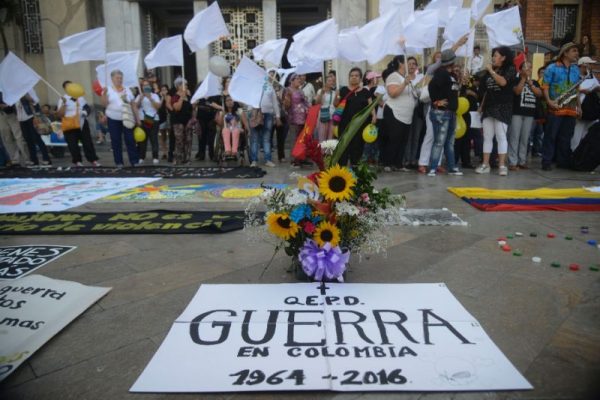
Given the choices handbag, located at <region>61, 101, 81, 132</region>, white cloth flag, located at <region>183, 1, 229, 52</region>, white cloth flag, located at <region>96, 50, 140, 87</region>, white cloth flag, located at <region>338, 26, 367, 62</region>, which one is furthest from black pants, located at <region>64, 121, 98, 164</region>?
white cloth flag, located at <region>338, 26, 367, 62</region>

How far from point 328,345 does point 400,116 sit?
5.91 meters

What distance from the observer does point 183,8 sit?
1578 centimetres

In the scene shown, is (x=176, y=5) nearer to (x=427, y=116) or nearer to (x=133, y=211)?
(x=427, y=116)

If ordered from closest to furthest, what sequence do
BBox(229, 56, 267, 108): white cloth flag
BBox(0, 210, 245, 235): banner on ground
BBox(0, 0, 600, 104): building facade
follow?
BBox(0, 210, 245, 235): banner on ground
BBox(229, 56, 267, 108): white cloth flag
BBox(0, 0, 600, 104): building facade

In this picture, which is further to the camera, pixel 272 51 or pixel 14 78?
pixel 272 51

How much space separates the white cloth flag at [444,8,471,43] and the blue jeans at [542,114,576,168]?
232cm

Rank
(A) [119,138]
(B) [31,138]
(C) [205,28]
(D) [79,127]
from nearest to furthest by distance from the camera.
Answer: (C) [205,28] → (D) [79,127] → (A) [119,138] → (B) [31,138]

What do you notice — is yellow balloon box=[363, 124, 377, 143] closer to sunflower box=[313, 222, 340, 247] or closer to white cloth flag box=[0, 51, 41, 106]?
sunflower box=[313, 222, 340, 247]

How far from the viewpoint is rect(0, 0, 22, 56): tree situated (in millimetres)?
14172

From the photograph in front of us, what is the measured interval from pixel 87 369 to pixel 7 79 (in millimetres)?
8210

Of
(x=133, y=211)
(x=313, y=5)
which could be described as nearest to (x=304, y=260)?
(x=133, y=211)

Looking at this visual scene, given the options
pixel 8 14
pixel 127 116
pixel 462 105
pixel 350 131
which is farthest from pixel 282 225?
pixel 8 14

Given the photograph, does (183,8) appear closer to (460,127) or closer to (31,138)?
(31,138)

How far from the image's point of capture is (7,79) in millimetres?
8328
